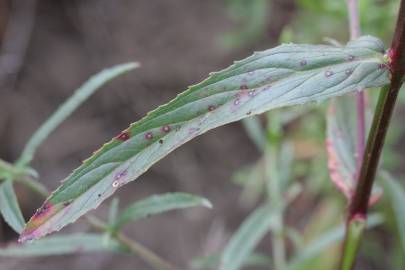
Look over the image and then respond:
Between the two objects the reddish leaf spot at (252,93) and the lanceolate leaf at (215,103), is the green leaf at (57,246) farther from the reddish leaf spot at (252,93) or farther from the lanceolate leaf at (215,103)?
the reddish leaf spot at (252,93)

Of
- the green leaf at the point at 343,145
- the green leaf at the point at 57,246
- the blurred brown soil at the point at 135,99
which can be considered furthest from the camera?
the blurred brown soil at the point at 135,99

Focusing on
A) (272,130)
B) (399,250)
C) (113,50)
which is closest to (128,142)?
(272,130)

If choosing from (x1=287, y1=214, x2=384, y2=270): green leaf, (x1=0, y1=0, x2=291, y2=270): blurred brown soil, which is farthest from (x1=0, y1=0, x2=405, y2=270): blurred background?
(x1=287, y1=214, x2=384, y2=270): green leaf

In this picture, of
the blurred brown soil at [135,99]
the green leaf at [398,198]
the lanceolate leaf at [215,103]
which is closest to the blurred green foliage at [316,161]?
the blurred brown soil at [135,99]

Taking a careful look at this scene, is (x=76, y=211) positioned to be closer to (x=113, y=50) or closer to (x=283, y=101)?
(x=283, y=101)

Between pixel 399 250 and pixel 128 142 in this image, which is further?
pixel 399 250

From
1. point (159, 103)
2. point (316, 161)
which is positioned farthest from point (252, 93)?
point (159, 103)
